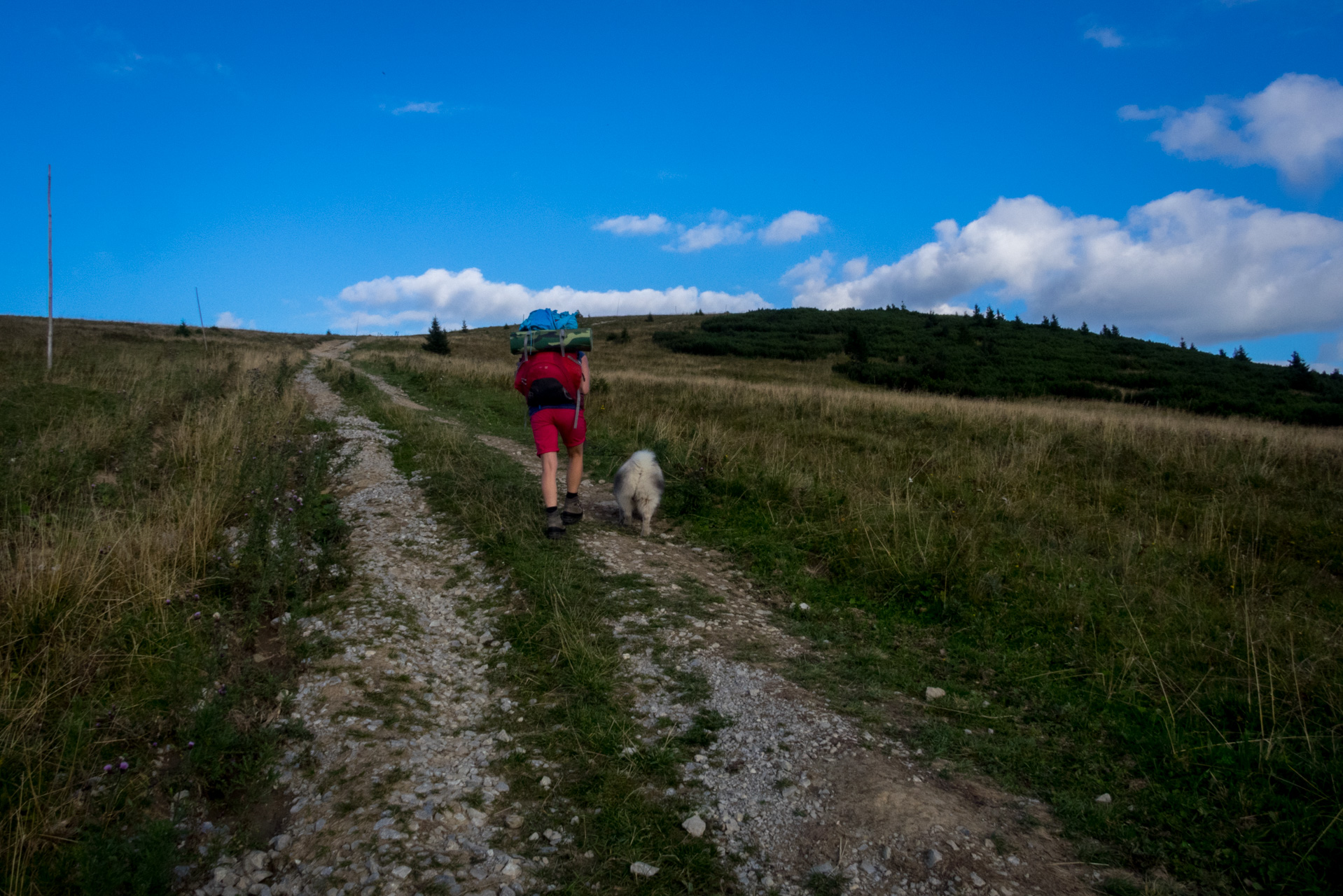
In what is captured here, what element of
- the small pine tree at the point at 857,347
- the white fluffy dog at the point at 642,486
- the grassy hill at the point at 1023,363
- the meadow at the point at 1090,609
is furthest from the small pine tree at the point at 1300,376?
the white fluffy dog at the point at 642,486

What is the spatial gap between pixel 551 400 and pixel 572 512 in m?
1.25

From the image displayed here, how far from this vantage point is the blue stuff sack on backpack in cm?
640

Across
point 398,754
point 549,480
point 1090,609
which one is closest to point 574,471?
point 549,480

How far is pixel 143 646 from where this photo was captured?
400 cm

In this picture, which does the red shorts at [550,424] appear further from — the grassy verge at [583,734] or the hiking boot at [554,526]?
the grassy verge at [583,734]

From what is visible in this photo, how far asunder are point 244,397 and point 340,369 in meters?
10.9

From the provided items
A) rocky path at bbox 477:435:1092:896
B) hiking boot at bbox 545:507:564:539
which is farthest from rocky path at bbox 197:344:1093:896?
hiking boot at bbox 545:507:564:539

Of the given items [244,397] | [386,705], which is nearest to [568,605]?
[386,705]

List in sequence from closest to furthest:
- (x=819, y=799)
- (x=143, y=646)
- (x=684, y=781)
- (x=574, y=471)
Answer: (x=819, y=799), (x=684, y=781), (x=143, y=646), (x=574, y=471)

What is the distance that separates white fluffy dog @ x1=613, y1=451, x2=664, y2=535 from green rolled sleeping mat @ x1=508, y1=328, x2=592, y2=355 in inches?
51.1

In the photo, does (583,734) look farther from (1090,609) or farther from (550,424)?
(1090,609)

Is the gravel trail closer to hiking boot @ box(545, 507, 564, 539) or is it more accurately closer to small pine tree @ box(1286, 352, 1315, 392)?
hiking boot @ box(545, 507, 564, 539)

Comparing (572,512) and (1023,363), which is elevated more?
(1023,363)

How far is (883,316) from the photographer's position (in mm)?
67625
